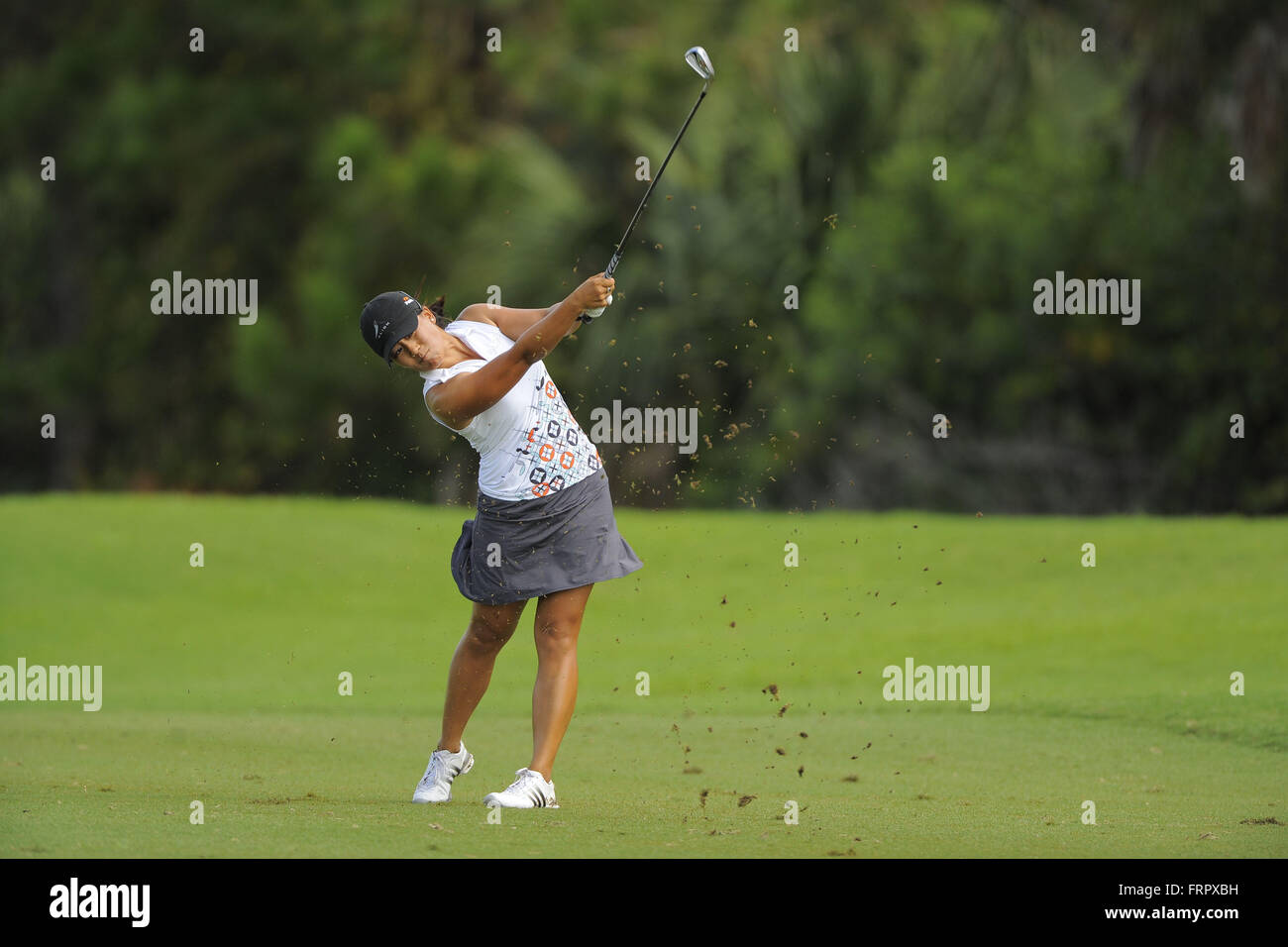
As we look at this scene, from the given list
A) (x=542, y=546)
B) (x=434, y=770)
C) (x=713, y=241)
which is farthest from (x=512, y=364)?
(x=713, y=241)

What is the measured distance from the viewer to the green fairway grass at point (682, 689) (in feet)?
23.0

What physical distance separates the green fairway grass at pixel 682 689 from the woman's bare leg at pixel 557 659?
39 cm

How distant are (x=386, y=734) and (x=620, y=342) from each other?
14.8 metres

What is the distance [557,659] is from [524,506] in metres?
0.64

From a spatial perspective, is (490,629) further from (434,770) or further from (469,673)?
(434,770)

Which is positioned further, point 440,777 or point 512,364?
point 440,777

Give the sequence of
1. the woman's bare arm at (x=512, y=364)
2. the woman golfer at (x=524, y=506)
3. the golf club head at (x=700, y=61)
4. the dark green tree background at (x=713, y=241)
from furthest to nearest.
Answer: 1. the dark green tree background at (x=713, y=241)
2. the golf club head at (x=700, y=61)
3. the woman golfer at (x=524, y=506)
4. the woman's bare arm at (x=512, y=364)

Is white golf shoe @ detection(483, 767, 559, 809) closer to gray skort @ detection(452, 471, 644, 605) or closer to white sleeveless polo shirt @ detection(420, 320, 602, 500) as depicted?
gray skort @ detection(452, 471, 644, 605)

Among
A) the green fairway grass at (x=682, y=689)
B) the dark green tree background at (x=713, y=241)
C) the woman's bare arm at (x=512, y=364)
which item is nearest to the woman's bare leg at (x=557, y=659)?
the green fairway grass at (x=682, y=689)

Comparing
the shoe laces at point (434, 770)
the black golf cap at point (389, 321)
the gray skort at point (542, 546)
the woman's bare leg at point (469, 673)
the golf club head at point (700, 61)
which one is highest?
the golf club head at point (700, 61)

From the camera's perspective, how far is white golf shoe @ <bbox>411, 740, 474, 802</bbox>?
7.59 m

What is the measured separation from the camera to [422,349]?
729cm

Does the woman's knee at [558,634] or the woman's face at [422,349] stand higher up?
the woman's face at [422,349]

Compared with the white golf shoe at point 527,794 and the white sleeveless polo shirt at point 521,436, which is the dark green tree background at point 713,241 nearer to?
the white sleeveless polo shirt at point 521,436
